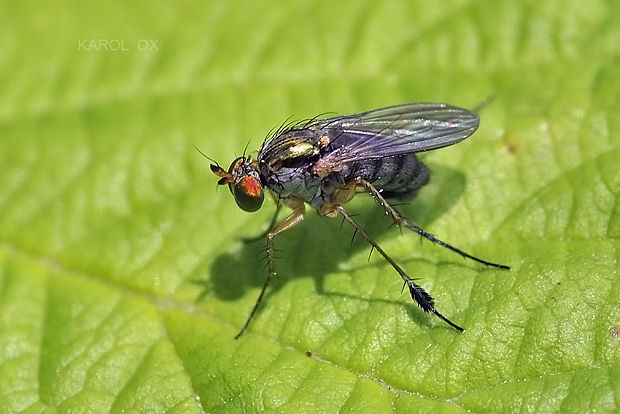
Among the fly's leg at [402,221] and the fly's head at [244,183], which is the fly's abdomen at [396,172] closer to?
the fly's leg at [402,221]

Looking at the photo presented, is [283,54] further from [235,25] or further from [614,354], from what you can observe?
[614,354]


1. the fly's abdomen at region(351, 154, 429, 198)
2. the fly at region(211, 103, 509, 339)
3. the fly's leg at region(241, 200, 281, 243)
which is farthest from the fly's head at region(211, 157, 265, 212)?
the fly's abdomen at region(351, 154, 429, 198)

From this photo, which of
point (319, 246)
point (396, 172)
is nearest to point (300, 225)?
point (319, 246)

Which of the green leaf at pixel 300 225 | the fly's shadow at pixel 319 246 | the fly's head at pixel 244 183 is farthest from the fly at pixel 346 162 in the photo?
the green leaf at pixel 300 225

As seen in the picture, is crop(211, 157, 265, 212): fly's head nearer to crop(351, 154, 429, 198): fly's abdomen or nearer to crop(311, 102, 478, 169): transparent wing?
crop(311, 102, 478, 169): transparent wing

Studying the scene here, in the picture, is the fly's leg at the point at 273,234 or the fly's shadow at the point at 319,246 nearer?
the fly's leg at the point at 273,234
